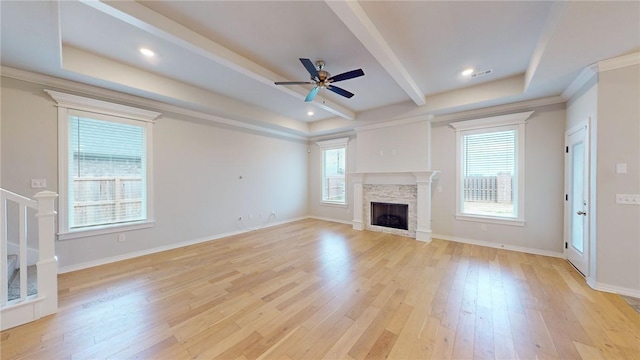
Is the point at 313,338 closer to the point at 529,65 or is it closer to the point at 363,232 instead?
the point at 363,232

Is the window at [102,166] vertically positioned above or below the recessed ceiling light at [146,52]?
below

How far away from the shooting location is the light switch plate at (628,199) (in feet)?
8.27

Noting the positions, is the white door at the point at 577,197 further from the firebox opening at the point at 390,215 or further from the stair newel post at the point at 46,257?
the stair newel post at the point at 46,257

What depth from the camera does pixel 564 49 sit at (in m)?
2.40

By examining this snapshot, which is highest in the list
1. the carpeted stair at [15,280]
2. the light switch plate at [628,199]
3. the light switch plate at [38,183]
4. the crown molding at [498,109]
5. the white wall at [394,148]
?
the crown molding at [498,109]

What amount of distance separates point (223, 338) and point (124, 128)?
3.79 metres

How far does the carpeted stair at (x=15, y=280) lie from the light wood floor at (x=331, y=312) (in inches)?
10.1

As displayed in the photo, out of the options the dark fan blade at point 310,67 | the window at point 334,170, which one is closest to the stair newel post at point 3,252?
the dark fan blade at point 310,67

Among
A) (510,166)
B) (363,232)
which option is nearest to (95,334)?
(363,232)

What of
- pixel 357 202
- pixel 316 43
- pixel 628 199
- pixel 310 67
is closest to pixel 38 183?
pixel 310 67

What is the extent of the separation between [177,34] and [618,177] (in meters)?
5.20

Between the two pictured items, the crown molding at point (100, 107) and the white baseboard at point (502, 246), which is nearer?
the crown molding at point (100, 107)

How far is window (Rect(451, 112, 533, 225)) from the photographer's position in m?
4.07

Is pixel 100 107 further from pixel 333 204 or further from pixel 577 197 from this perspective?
pixel 577 197
